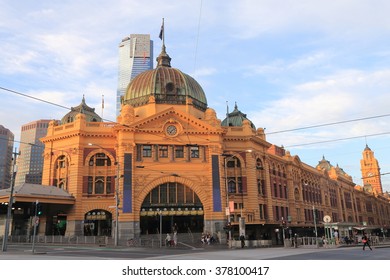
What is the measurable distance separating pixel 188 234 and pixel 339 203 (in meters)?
59.6

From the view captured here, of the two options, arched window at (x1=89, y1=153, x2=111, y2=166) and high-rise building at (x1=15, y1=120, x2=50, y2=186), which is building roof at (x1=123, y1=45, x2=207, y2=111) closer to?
arched window at (x1=89, y1=153, x2=111, y2=166)

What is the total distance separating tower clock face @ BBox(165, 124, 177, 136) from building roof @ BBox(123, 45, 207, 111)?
6005 millimetres

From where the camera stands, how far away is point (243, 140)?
61094 millimetres

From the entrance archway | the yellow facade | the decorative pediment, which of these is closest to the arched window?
the yellow facade

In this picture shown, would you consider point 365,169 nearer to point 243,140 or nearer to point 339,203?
point 339,203

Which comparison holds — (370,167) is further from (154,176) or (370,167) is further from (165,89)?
(154,176)

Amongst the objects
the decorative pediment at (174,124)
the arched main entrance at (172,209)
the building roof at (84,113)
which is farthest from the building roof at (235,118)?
the building roof at (84,113)

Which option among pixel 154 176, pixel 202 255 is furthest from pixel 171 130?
pixel 202 255

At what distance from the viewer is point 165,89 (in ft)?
205

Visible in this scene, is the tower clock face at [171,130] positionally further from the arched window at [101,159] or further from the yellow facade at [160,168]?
the arched window at [101,159]

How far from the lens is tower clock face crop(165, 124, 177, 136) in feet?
185

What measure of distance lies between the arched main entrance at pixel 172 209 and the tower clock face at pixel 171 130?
7320mm

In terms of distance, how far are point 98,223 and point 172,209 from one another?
10.8 meters

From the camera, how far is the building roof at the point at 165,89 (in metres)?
61.9
